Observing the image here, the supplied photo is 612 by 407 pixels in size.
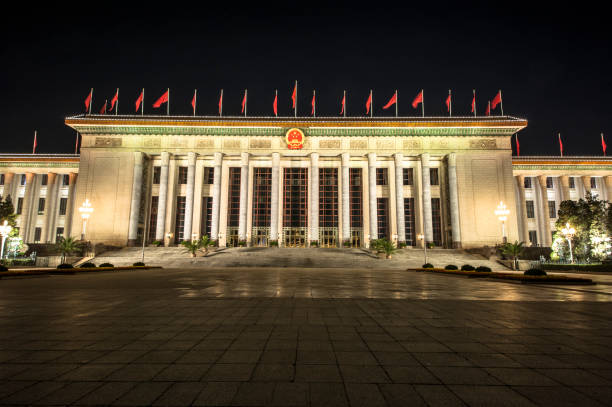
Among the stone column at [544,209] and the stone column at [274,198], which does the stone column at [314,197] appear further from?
the stone column at [544,209]

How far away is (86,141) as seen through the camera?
161 feet

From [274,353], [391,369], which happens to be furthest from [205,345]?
[391,369]

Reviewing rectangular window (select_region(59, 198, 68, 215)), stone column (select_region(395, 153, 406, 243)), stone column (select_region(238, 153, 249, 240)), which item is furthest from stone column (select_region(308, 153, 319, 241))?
rectangular window (select_region(59, 198, 68, 215))

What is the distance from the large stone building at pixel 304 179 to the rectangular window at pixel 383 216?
16 cm

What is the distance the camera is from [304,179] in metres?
51.9

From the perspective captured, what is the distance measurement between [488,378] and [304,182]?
4867 centimetres

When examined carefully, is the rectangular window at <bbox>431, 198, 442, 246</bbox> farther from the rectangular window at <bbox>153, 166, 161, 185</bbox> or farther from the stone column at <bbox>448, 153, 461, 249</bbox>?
the rectangular window at <bbox>153, 166, 161, 185</bbox>

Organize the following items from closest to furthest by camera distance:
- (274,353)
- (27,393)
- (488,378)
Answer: (27,393) < (488,378) < (274,353)

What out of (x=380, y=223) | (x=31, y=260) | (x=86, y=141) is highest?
(x=86, y=141)

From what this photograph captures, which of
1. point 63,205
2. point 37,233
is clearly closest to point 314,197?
point 63,205

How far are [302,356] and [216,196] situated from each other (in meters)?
46.5

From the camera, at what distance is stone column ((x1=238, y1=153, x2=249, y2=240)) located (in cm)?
4766

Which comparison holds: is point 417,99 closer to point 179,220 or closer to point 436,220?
point 436,220

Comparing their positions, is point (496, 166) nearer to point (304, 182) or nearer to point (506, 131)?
point (506, 131)
